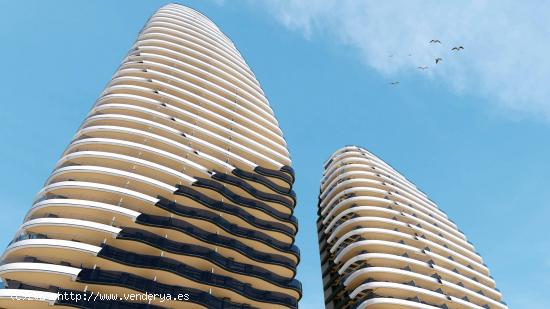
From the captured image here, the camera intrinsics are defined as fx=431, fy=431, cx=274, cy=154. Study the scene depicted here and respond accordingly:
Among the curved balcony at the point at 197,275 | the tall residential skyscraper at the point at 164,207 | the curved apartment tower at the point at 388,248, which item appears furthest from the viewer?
the curved apartment tower at the point at 388,248

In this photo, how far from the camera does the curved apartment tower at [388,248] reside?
68500mm

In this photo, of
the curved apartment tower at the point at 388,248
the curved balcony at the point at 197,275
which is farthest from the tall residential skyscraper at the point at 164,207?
the curved apartment tower at the point at 388,248

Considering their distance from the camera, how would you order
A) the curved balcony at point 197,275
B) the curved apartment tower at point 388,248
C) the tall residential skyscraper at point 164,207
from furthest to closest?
the curved apartment tower at point 388,248, the curved balcony at point 197,275, the tall residential skyscraper at point 164,207

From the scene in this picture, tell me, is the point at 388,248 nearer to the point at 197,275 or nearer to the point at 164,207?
the point at 197,275

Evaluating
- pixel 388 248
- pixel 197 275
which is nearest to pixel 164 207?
pixel 197 275

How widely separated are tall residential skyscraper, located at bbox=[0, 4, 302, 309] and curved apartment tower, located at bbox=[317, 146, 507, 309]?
14774 millimetres

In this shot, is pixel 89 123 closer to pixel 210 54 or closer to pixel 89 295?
pixel 89 295

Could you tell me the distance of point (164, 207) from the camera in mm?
53844

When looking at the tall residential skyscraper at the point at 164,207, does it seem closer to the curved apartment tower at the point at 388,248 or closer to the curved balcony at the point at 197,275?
the curved balcony at the point at 197,275

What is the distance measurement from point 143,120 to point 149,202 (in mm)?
14859

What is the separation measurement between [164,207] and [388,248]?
1593 inches

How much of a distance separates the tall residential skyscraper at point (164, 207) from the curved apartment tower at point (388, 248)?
14.8 metres

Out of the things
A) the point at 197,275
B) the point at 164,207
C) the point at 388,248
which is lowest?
the point at 197,275

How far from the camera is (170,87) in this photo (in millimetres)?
72688
